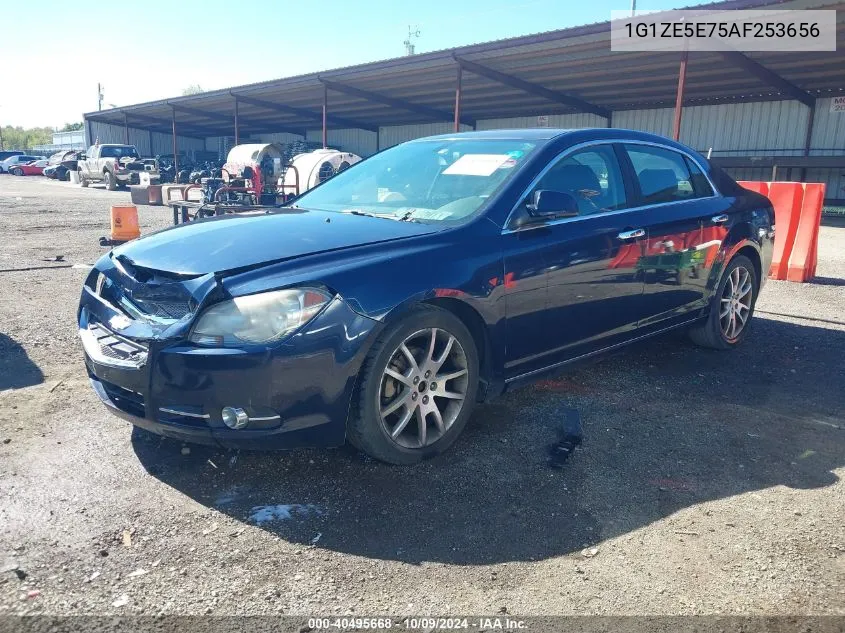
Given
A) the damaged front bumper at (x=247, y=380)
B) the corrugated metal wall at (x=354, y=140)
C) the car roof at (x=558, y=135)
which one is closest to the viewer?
the damaged front bumper at (x=247, y=380)

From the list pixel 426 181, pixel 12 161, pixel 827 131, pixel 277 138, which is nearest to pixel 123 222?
pixel 426 181

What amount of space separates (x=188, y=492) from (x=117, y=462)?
1.67ft

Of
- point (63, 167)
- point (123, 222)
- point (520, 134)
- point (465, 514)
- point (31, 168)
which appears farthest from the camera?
point (31, 168)

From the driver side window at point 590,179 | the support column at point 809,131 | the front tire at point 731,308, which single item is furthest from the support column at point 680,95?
the support column at point 809,131

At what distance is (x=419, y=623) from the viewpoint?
2.21 meters

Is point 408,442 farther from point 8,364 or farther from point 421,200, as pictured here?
point 8,364

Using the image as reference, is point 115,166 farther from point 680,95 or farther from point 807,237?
point 807,237

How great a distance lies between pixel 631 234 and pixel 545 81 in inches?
732

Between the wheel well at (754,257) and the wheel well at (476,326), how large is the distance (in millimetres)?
2836

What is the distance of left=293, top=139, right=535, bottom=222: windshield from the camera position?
12.2 ft

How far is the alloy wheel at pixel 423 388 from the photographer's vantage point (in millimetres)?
3137

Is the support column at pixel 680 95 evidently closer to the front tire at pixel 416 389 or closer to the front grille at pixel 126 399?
the front tire at pixel 416 389

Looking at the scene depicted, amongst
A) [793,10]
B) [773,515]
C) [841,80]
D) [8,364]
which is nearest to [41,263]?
[8,364]

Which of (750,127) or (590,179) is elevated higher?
(750,127)
